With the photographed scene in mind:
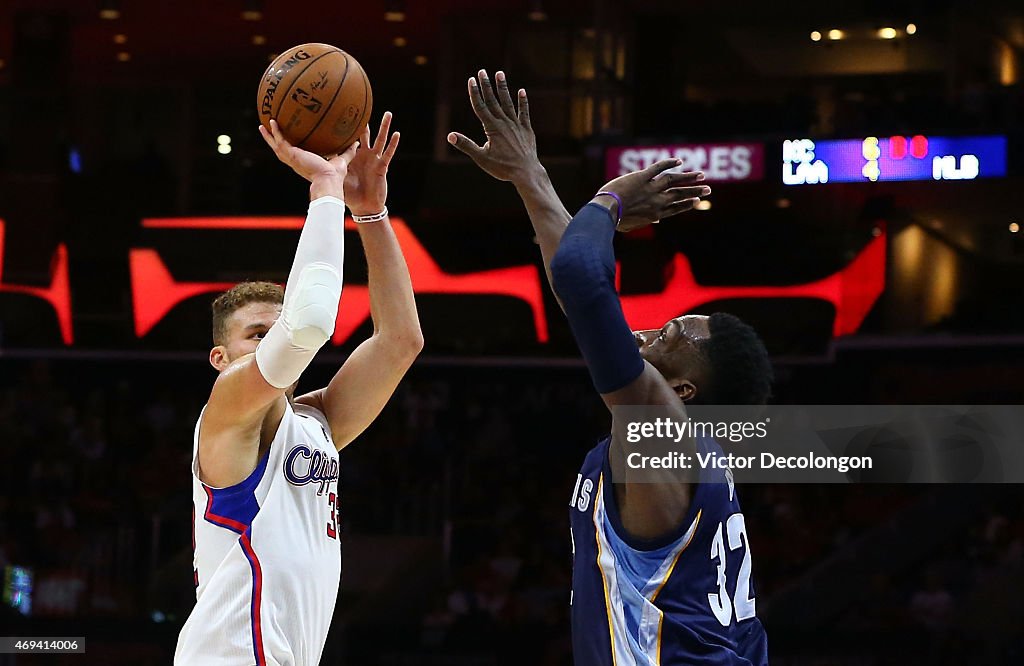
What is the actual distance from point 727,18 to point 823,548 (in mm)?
5343

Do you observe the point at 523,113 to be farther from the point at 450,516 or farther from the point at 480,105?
the point at 450,516

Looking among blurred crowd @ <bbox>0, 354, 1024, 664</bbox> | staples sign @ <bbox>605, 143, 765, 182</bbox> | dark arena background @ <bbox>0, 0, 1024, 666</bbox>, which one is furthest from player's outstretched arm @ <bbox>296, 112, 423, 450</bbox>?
staples sign @ <bbox>605, 143, 765, 182</bbox>

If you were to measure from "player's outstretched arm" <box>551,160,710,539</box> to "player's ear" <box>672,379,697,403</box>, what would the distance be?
9 centimetres

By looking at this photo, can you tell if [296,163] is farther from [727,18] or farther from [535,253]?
[727,18]

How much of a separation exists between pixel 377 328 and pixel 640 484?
1.24 m

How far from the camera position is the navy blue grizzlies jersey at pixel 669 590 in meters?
2.60

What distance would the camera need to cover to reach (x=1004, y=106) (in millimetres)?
10266

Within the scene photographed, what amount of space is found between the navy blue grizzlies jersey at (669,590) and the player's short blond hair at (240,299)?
1.12 m

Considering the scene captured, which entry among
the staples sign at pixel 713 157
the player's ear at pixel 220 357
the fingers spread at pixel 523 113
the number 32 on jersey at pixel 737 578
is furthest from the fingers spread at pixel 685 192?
the staples sign at pixel 713 157

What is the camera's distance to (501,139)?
2801 mm

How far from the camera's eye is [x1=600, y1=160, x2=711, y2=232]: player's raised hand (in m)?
2.69

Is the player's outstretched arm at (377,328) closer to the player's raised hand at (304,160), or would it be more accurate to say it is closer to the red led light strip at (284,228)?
the player's raised hand at (304,160)

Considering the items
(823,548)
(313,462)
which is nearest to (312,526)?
(313,462)

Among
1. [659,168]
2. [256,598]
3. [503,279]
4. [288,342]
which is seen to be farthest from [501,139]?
[503,279]
